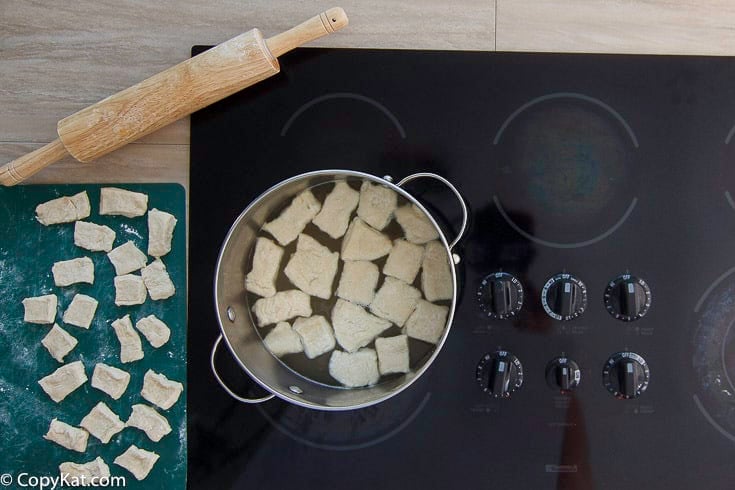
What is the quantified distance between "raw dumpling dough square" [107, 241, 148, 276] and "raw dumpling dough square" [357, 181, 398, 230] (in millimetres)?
303

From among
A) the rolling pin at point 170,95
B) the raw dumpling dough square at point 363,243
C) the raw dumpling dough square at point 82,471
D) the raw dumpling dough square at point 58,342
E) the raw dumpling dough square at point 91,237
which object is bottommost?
the raw dumpling dough square at point 82,471

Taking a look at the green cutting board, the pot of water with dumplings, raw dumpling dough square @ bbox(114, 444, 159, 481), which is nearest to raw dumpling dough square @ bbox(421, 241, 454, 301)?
the pot of water with dumplings

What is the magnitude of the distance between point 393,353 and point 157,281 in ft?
1.09

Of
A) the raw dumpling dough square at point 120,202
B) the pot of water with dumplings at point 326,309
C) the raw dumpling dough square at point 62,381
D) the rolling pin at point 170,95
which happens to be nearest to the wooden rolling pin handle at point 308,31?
the rolling pin at point 170,95

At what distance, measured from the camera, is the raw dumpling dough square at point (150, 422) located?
0.76 metres

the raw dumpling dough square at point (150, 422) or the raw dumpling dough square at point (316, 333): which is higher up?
the raw dumpling dough square at point (316, 333)

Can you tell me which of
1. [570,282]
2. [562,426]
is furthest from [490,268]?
[562,426]

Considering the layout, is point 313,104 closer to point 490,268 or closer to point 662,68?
point 490,268

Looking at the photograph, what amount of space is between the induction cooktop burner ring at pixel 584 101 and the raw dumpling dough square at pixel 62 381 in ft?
1.98

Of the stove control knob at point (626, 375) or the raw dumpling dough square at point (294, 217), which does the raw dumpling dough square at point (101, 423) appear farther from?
the stove control knob at point (626, 375)

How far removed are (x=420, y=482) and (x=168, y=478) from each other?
0.34m

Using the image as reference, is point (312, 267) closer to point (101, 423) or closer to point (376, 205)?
point (376, 205)

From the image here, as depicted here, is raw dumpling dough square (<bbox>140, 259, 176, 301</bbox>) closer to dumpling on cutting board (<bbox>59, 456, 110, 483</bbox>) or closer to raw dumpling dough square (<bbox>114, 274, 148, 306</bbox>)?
raw dumpling dough square (<bbox>114, 274, 148, 306</bbox>)

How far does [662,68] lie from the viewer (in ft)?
2.50
